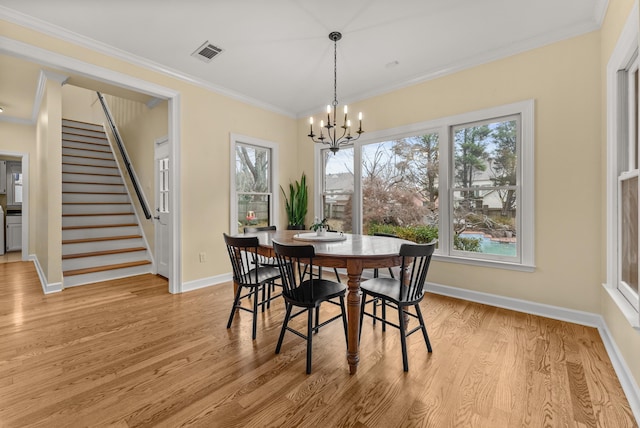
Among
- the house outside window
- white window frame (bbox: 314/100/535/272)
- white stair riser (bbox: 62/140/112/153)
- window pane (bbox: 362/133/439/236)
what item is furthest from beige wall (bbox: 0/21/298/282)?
white stair riser (bbox: 62/140/112/153)

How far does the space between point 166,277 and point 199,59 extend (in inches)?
123

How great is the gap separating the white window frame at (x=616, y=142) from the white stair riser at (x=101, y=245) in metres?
6.08

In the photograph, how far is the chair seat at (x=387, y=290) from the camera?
203 centimetres

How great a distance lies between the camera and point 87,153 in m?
5.95

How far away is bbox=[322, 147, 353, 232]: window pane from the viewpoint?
15.5 feet

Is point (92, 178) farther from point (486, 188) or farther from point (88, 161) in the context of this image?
point (486, 188)

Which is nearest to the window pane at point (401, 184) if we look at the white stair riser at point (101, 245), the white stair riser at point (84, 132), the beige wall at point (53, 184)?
the white stair riser at point (101, 245)

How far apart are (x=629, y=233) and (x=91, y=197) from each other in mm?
7169

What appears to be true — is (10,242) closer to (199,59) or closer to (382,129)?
(199,59)

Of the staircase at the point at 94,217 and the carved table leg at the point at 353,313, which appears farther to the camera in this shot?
the staircase at the point at 94,217

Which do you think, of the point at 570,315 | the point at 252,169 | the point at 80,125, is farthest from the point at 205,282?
the point at 80,125

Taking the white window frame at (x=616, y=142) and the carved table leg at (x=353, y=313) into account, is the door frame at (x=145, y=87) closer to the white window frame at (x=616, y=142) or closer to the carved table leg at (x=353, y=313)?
the carved table leg at (x=353, y=313)

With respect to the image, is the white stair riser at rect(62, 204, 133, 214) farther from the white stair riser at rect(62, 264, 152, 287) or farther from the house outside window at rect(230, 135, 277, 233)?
the house outside window at rect(230, 135, 277, 233)

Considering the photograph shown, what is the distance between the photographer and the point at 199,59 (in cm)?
340
